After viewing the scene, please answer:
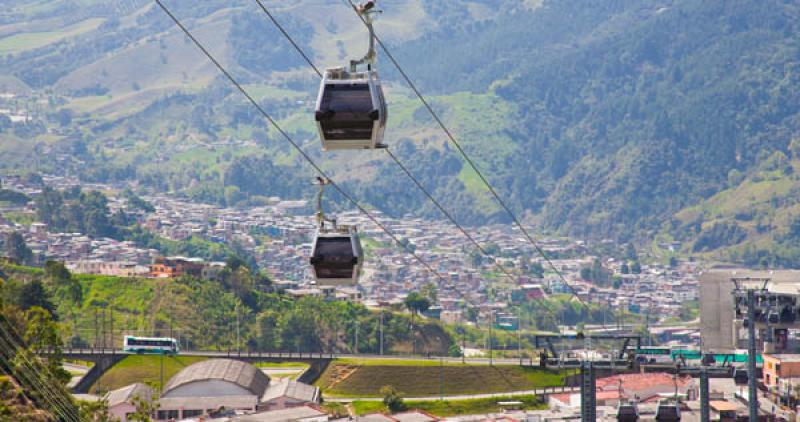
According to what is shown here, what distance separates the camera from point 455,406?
9275cm

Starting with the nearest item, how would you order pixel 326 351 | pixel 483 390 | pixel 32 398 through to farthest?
pixel 32 398
pixel 483 390
pixel 326 351

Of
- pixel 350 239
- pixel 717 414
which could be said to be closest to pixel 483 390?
pixel 717 414

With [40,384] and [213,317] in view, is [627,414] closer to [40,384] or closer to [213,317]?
[40,384]

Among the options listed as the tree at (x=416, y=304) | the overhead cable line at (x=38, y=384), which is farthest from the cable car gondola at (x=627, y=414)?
the tree at (x=416, y=304)

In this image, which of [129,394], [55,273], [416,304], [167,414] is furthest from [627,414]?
[416,304]

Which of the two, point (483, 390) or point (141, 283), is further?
point (141, 283)

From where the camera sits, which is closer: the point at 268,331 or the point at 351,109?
the point at 351,109

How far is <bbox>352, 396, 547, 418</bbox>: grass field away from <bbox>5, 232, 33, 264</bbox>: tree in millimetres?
69323

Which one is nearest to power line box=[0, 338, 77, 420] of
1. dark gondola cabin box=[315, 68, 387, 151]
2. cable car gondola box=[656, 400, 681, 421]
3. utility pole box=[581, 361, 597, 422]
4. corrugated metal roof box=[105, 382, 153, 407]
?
cable car gondola box=[656, 400, 681, 421]

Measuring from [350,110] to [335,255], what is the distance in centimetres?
303

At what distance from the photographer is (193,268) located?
143 m

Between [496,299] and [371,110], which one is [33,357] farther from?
[496,299]

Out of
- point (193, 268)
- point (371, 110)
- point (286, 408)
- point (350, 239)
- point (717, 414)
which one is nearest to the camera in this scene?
point (371, 110)

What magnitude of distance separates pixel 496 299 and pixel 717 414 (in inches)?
4898
